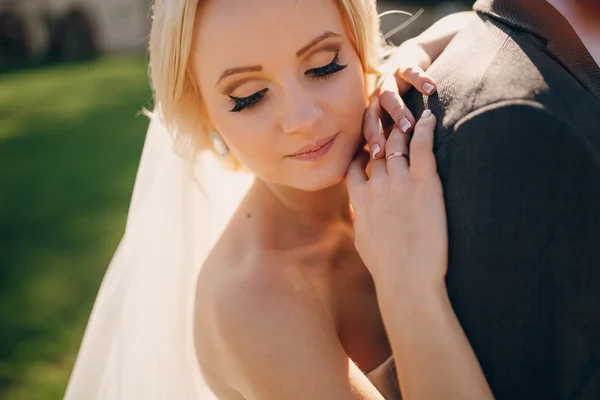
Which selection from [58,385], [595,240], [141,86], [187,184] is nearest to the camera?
[595,240]

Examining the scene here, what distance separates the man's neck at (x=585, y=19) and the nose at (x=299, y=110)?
643 millimetres

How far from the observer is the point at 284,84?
6.09 feet

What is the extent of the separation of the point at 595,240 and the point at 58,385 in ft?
11.5

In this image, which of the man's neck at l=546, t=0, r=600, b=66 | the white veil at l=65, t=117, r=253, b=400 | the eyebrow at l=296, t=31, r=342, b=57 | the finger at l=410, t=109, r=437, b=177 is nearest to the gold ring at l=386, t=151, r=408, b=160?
the finger at l=410, t=109, r=437, b=177

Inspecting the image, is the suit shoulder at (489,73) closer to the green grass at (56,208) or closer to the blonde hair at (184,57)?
the blonde hair at (184,57)

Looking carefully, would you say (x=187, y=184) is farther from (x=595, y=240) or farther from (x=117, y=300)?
(x=595, y=240)

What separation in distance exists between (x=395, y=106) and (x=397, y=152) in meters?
0.16

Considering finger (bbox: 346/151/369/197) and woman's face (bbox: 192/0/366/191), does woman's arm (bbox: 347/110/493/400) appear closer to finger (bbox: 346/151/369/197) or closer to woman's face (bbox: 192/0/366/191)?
finger (bbox: 346/151/369/197)

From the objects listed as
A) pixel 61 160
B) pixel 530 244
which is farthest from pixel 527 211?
pixel 61 160

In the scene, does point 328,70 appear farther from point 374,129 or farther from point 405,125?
point 405,125

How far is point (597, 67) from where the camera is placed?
1521 millimetres

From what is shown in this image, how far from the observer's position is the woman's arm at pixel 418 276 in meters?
1.52

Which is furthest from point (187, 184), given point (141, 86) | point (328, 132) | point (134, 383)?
point (141, 86)

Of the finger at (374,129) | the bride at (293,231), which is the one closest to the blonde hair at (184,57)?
the bride at (293,231)
